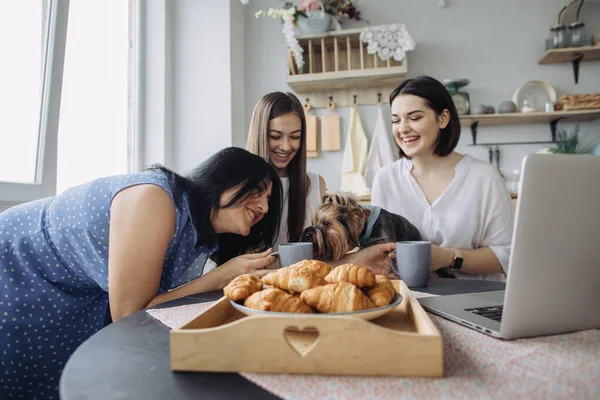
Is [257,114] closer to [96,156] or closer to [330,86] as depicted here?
[96,156]

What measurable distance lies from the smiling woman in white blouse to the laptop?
3.56 ft

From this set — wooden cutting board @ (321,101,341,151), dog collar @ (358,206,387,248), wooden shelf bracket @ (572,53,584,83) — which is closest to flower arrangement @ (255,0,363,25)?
wooden cutting board @ (321,101,341,151)

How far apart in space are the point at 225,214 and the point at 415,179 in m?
1.04

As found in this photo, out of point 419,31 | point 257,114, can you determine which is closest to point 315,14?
point 419,31

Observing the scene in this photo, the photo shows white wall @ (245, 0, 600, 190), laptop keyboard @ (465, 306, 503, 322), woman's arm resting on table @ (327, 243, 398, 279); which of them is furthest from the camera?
white wall @ (245, 0, 600, 190)

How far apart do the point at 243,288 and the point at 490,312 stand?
0.50 m

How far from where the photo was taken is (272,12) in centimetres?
347

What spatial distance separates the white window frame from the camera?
2180 millimetres

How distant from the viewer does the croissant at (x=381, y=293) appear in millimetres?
754

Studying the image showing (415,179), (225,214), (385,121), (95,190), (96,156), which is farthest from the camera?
(385,121)

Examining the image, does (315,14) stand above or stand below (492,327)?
above

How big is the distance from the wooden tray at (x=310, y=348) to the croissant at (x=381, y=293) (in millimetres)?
137

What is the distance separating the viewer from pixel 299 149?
7.29 ft

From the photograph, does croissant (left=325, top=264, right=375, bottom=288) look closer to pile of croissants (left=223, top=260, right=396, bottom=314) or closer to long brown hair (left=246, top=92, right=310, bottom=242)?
pile of croissants (left=223, top=260, right=396, bottom=314)
